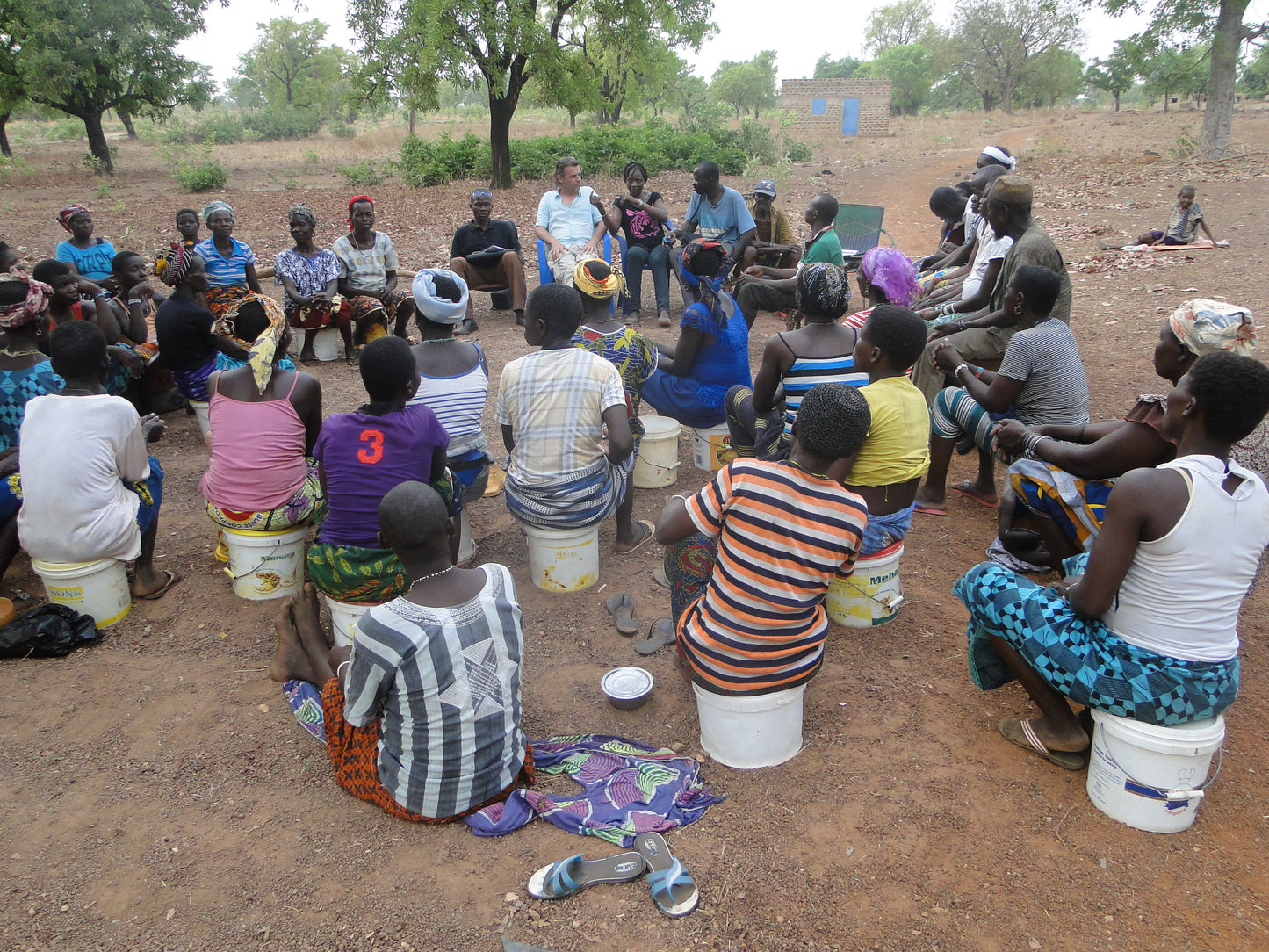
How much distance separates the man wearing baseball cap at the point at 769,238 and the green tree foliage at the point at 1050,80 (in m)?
45.8

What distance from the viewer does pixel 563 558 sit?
4.01 meters

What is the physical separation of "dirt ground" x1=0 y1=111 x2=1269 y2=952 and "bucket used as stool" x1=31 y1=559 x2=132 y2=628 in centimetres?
15

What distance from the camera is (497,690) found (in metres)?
2.54

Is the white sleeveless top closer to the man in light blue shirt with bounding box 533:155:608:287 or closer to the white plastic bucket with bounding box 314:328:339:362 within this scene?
the man in light blue shirt with bounding box 533:155:608:287

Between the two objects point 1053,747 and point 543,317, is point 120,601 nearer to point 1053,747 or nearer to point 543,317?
point 543,317

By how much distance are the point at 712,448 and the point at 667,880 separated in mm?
3189

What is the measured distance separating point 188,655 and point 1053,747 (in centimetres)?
352

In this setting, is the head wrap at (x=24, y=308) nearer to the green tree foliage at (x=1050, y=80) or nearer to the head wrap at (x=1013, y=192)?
the head wrap at (x=1013, y=192)

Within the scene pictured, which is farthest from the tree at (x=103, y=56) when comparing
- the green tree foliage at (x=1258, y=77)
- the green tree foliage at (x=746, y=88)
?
the green tree foliage at (x=1258, y=77)

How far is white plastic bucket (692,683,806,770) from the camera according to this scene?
2750 millimetres

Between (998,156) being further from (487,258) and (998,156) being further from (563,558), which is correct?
(563,558)

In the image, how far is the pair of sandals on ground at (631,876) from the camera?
2.32 meters

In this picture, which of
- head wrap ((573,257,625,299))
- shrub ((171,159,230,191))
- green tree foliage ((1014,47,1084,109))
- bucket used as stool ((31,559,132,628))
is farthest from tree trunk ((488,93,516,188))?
green tree foliage ((1014,47,1084,109))

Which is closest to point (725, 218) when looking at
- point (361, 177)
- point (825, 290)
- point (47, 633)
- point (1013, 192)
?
point (1013, 192)
